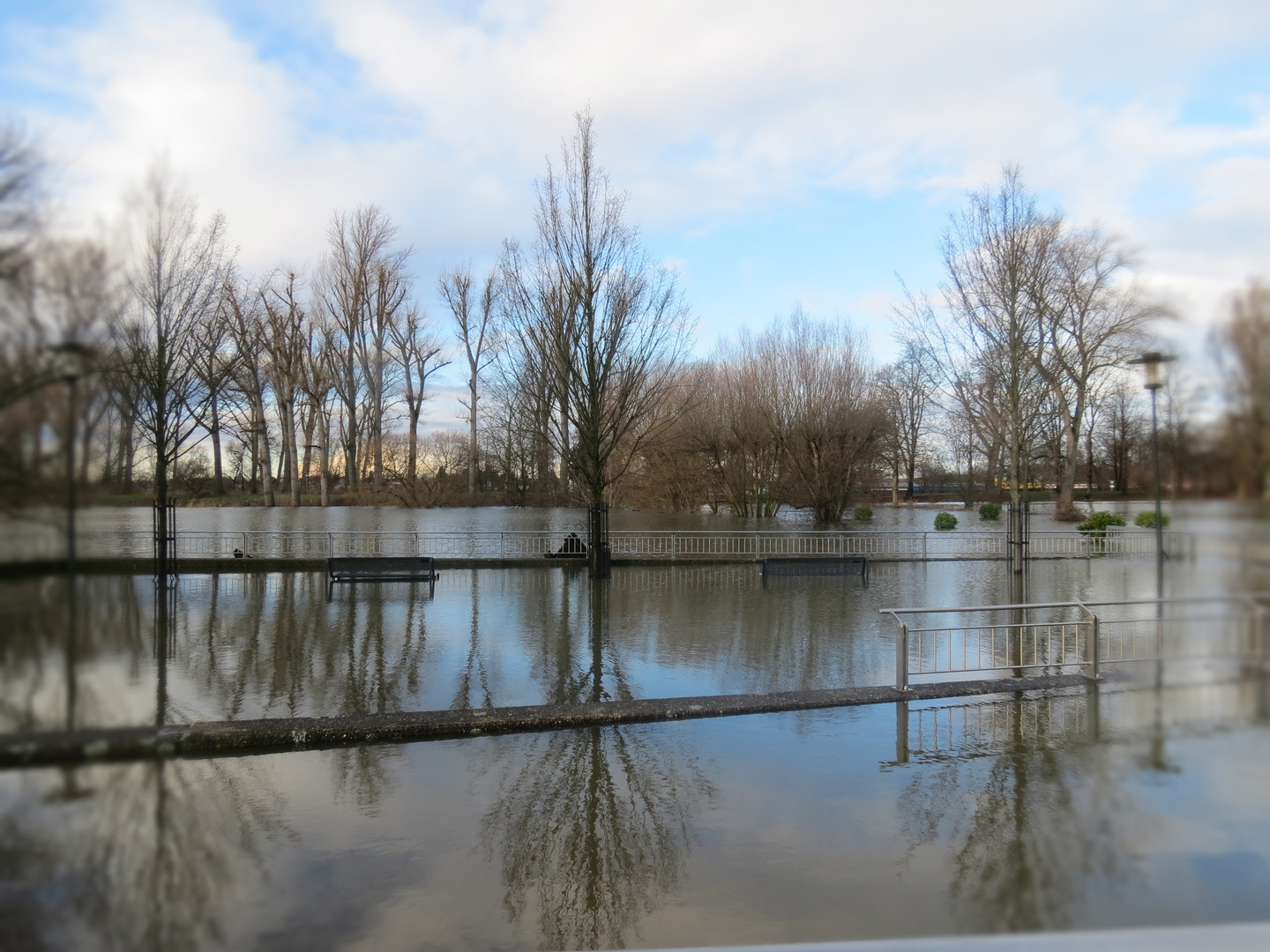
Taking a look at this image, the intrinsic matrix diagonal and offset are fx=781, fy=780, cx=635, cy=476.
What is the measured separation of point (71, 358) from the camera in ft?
4.75

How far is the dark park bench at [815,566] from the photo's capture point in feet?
51.5

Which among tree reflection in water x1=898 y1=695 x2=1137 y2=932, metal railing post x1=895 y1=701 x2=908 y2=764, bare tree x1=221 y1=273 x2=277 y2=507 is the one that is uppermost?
bare tree x1=221 y1=273 x2=277 y2=507

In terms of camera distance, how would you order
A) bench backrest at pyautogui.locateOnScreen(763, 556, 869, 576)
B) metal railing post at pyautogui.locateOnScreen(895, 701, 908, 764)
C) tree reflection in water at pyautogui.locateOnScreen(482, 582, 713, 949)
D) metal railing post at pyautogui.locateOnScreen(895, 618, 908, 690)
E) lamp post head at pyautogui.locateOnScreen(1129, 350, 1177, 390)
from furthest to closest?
bench backrest at pyautogui.locateOnScreen(763, 556, 869, 576), metal railing post at pyautogui.locateOnScreen(895, 618, 908, 690), metal railing post at pyautogui.locateOnScreen(895, 701, 908, 764), tree reflection in water at pyautogui.locateOnScreen(482, 582, 713, 949), lamp post head at pyautogui.locateOnScreen(1129, 350, 1177, 390)

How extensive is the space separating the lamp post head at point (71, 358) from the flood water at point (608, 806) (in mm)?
383

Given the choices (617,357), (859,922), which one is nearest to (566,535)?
(617,357)

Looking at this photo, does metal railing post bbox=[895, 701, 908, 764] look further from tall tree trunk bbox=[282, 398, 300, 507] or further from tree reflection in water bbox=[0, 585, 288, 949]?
tall tree trunk bbox=[282, 398, 300, 507]

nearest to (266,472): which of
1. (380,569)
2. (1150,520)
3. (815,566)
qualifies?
(380,569)

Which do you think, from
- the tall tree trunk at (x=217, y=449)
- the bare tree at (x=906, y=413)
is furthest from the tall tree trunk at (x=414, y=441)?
the bare tree at (x=906, y=413)

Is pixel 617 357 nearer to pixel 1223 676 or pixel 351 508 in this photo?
pixel 1223 676

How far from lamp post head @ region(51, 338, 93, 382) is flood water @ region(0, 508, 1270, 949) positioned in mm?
383

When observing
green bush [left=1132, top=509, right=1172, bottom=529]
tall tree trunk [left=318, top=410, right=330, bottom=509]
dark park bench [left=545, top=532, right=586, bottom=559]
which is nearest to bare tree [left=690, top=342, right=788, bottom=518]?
dark park bench [left=545, top=532, right=586, bottom=559]

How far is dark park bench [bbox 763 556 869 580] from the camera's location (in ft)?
51.5

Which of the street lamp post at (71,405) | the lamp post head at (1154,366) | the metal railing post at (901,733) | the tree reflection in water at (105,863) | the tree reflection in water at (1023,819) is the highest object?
the lamp post head at (1154,366)

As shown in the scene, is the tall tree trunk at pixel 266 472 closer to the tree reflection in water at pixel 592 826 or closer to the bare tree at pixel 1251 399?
the tree reflection in water at pixel 592 826
